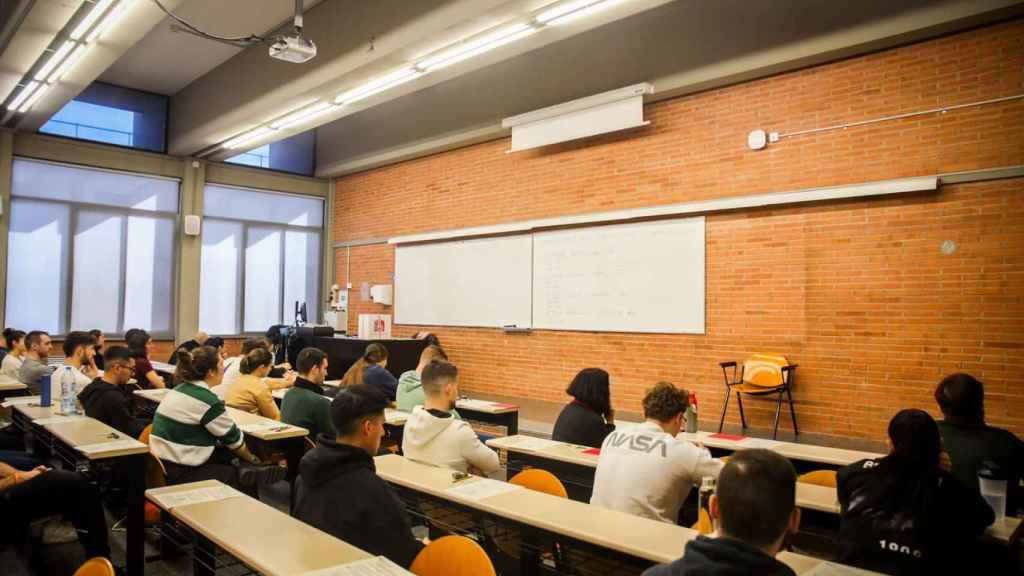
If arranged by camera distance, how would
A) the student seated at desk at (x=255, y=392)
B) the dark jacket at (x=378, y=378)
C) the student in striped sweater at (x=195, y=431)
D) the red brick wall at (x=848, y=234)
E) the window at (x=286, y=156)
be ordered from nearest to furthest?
1. the student in striped sweater at (x=195, y=431)
2. the student seated at desk at (x=255, y=392)
3. the red brick wall at (x=848, y=234)
4. the dark jacket at (x=378, y=378)
5. the window at (x=286, y=156)

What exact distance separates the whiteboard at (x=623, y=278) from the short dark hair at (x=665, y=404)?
4.00m

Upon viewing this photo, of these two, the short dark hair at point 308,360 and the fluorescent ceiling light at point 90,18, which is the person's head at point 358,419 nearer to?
the short dark hair at point 308,360

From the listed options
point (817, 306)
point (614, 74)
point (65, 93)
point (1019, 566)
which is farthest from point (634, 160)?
point (65, 93)

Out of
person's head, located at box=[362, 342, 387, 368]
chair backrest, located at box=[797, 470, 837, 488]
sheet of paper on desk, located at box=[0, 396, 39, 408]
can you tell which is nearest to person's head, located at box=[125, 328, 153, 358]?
sheet of paper on desk, located at box=[0, 396, 39, 408]

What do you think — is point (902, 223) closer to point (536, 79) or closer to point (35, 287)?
point (536, 79)

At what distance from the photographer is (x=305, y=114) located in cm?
796

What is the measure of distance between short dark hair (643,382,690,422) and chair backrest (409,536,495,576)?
3.94 feet

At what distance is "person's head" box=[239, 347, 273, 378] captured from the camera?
185 inches

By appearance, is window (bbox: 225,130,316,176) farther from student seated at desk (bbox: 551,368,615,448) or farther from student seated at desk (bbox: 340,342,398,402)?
student seated at desk (bbox: 551,368,615,448)

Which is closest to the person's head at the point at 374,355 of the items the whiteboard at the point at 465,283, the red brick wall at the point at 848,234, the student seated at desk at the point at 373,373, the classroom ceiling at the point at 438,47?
the student seated at desk at the point at 373,373

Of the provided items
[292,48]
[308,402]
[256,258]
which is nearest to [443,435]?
[308,402]

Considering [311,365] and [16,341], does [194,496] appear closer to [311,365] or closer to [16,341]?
[311,365]

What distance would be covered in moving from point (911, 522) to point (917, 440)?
0.93 ft

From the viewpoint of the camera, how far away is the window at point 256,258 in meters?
10.5
